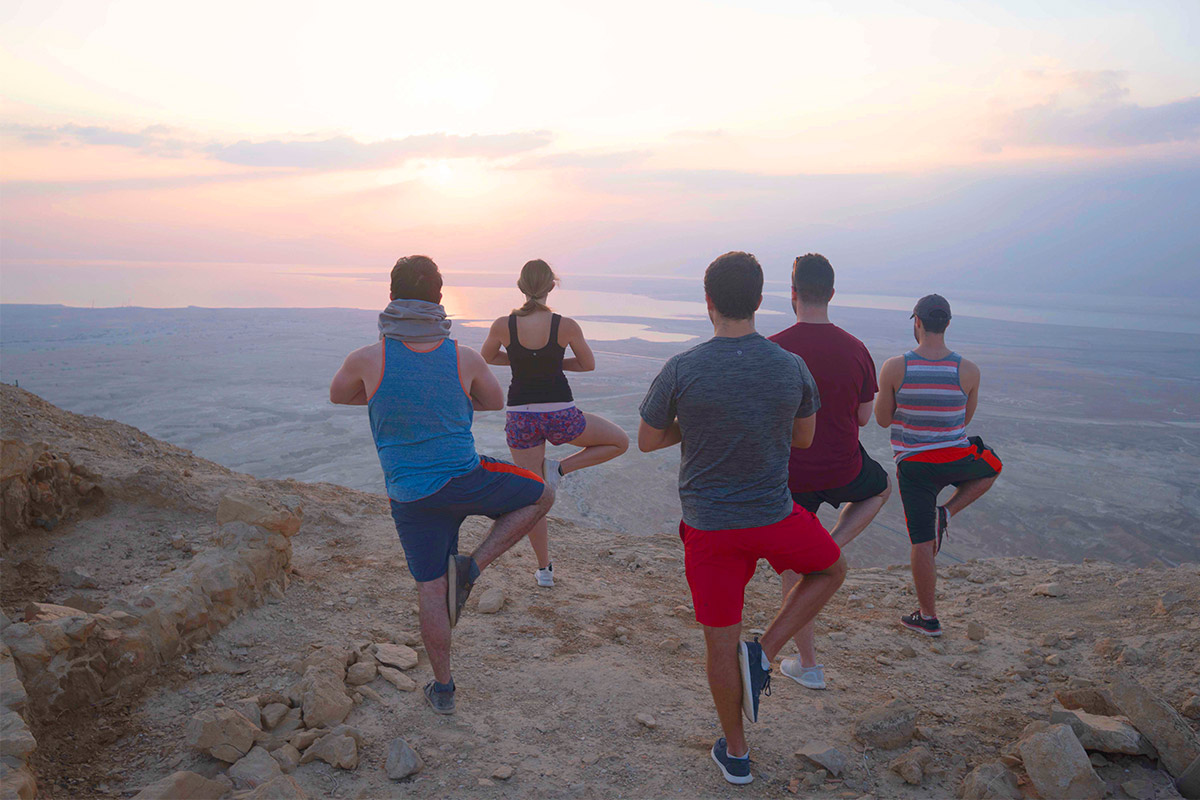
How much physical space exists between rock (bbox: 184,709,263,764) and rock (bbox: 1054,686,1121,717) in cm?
371

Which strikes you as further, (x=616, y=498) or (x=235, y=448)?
(x=235, y=448)

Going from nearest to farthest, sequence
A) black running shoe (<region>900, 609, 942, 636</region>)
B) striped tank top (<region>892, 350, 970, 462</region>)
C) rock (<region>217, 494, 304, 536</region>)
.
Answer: striped tank top (<region>892, 350, 970, 462</region>)
rock (<region>217, 494, 304, 536</region>)
black running shoe (<region>900, 609, 942, 636</region>)

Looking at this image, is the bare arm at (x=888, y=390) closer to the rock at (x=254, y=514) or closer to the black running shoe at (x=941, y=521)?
the black running shoe at (x=941, y=521)

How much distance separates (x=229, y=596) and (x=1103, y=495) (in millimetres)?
26150

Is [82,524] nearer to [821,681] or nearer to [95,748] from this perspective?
[95,748]

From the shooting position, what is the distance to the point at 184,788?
2438 mm

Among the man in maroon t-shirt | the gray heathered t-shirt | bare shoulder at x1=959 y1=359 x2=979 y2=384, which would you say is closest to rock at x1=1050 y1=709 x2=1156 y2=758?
the man in maroon t-shirt

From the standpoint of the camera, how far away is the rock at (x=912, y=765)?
288 cm

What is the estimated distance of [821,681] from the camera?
3670 mm

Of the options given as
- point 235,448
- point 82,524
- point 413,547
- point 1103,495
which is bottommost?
point 1103,495

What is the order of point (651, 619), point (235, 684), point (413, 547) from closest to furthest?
point (413, 547), point (235, 684), point (651, 619)

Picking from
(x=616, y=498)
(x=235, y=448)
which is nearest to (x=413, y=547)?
(x=616, y=498)

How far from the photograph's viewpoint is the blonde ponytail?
173 inches

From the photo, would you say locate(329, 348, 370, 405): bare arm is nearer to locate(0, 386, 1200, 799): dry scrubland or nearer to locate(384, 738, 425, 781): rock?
locate(0, 386, 1200, 799): dry scrubland
